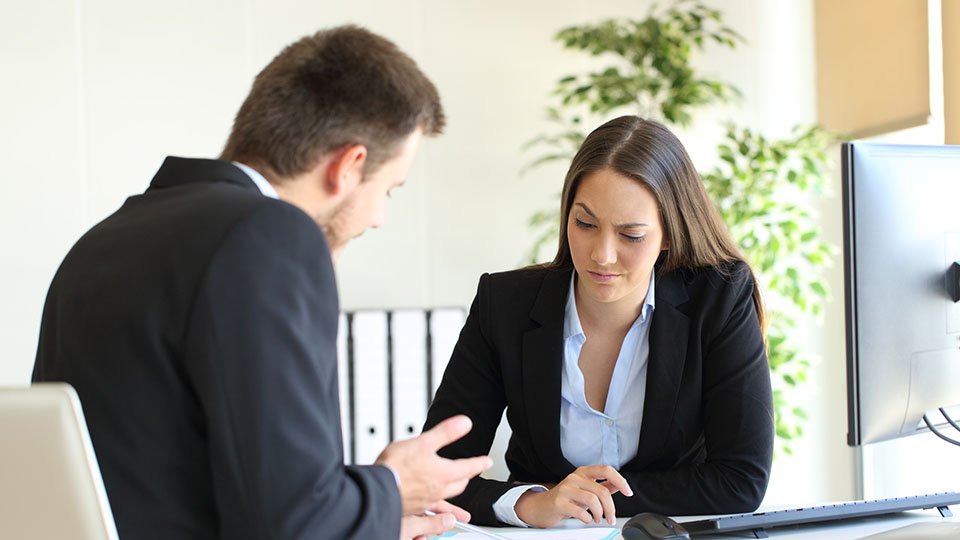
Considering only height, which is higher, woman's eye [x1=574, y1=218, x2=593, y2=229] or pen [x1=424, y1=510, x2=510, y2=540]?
woman's eye [x1=574, y1=218, x2=593, y2=229]

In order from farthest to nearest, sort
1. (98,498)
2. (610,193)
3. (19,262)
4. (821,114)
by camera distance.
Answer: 1. (821,114)
2. (19,262)
3. (610,193)
4. (98,498)

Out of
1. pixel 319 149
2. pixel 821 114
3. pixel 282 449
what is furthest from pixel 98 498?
pixel 821 114

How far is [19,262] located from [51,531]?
8.30ft

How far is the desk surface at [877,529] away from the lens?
1357mm

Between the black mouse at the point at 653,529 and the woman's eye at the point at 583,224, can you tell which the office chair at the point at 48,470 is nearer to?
the black mouse at the point at 653,529

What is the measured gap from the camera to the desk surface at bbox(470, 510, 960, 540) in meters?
1.36

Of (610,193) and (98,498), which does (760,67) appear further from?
(98,498)

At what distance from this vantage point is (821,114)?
385 cm

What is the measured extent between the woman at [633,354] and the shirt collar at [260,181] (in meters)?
0.79

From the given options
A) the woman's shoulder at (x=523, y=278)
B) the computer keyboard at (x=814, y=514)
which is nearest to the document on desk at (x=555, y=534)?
the computer keyboard at (x=814, y=514)

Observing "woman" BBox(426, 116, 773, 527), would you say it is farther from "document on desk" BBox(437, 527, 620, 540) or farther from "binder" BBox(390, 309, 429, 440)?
"binder" BBox(390, 309, 429, 440)

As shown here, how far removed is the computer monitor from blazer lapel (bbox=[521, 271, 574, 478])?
0.56 metres

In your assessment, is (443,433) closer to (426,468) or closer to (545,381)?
(426,468)

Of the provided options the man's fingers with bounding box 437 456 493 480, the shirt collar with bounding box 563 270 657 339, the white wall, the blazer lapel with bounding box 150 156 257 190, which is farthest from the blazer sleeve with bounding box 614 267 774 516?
the white wall
